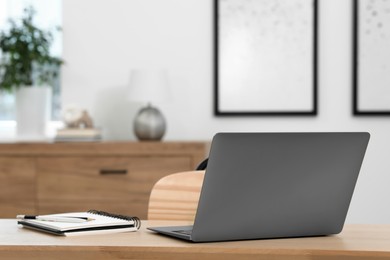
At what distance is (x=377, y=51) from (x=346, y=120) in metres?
0.45

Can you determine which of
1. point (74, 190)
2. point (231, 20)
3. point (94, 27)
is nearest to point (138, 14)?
point (94, 27)

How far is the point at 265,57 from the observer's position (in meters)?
4.43

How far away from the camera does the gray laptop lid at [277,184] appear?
1656 millimetres

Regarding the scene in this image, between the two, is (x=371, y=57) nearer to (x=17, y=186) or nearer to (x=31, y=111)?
(x=31, y=111)

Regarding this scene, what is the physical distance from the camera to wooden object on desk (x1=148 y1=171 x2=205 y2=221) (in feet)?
7.67

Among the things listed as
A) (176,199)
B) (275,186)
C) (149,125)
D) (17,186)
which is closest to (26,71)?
(17,186)

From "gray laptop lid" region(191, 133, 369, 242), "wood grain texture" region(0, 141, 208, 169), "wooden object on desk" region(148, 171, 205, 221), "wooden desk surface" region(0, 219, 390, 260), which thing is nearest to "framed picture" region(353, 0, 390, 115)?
"wood grain texture" region(0, 141, 208, 169)

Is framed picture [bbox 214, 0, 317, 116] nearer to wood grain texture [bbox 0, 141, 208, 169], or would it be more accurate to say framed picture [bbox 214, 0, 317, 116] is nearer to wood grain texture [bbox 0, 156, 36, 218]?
wood grain texture [bbox 0, 141, 208, 169]

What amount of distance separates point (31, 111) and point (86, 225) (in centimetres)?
279

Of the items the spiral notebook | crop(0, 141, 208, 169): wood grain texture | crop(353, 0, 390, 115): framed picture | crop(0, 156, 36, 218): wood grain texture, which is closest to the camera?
the spiral notebook

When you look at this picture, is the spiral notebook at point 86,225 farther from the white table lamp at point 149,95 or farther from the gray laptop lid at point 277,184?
the white table lamp at point 149,95

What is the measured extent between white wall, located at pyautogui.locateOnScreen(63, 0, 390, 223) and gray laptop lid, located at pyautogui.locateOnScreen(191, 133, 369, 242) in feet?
8.51

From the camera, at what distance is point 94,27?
4566mm

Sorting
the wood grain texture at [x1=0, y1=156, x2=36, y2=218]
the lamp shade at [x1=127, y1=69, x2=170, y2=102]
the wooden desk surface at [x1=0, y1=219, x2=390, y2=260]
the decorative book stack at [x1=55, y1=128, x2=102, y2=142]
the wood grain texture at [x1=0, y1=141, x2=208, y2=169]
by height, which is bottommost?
the wood grain texture at [x1=0, y1=156, x2=36, y2=218]
